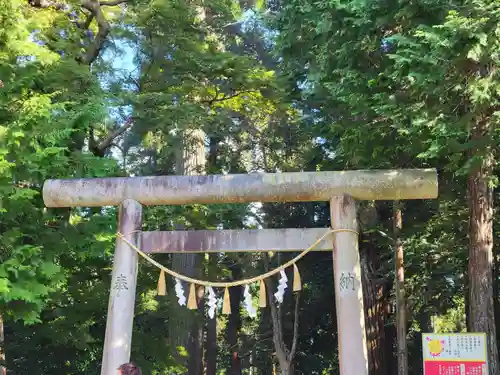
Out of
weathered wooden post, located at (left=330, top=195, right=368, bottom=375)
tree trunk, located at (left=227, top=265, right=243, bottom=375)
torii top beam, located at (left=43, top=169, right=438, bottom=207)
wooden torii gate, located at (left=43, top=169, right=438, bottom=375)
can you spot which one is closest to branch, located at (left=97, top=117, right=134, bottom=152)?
torii top beam, located at (left=43, top=169, right=438, bottom=207)

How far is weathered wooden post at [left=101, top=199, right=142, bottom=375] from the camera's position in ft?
18.8

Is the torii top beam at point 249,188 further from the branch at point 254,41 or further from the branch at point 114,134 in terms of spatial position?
the branch at point 254,41

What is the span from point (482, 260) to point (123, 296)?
5114 mm

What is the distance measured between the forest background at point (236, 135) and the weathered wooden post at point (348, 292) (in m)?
1.87

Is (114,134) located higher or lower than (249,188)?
higher

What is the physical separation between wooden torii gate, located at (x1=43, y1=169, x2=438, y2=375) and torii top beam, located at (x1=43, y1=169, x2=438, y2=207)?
1cm

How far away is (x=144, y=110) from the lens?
995 centimetres

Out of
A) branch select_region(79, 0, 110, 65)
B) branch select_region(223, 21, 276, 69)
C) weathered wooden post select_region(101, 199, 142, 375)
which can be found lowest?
weathered wooden post select_region(101, 199, 142, 375)

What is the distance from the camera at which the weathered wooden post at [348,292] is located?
5.43 metres

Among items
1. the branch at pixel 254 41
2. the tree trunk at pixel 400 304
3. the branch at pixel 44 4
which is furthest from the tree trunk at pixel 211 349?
the branch at pixel 44 4

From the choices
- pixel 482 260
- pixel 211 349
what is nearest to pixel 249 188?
pixel 482 260

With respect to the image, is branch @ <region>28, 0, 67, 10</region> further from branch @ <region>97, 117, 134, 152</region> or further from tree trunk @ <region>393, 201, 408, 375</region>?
tree trunk @ <region>393, 201, 408, 375</region>

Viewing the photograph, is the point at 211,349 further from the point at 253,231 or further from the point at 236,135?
the point at 253,231

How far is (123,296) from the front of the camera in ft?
19.3
